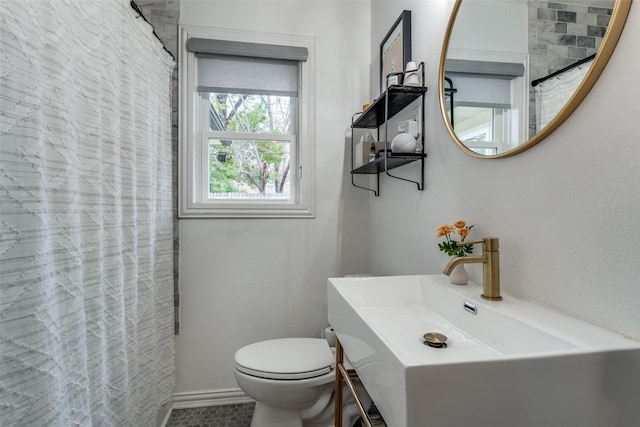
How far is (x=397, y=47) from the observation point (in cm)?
151

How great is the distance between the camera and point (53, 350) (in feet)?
2.48

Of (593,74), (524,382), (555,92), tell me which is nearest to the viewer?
(524,382)

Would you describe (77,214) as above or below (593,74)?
below

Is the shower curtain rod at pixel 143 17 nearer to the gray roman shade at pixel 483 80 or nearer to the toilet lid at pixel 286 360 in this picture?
the gray roman shade at pixel 483 80

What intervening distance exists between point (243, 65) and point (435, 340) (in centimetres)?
175

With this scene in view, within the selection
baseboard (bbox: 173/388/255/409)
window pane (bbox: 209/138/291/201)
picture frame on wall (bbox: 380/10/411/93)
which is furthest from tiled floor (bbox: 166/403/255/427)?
picture frame on wall (bbox: 380/10/411/93)

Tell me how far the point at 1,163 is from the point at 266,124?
1424 millimetres

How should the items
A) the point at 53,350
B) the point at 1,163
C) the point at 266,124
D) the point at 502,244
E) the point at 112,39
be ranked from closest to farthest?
the point at 1,163 → the point at 53,350 → the point at 502,244 → the point at 112,39 → the point at 266,124

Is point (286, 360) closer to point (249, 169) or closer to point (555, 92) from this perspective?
point (249, 169)

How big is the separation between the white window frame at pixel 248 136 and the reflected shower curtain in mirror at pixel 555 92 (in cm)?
127

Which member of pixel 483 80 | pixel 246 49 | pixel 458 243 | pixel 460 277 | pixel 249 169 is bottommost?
pixel 460 277

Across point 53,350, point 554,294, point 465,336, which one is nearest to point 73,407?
point 53,350

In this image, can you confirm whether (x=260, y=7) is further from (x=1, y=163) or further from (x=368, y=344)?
(x=368, y=344)

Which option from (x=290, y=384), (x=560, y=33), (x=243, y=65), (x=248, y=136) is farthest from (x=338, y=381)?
(x=243, y=65)
